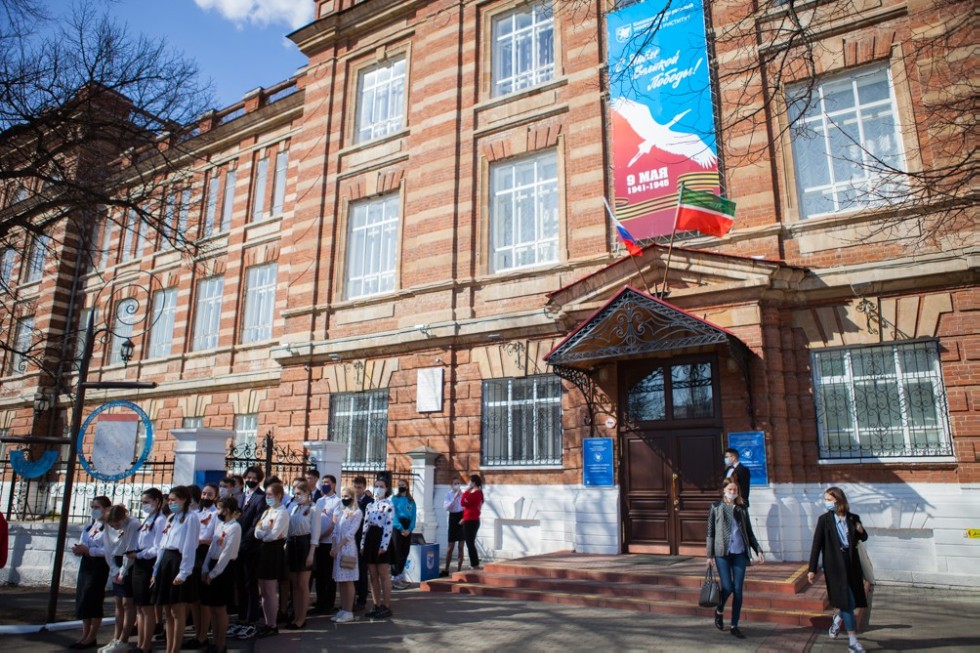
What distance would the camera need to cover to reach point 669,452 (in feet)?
41.9

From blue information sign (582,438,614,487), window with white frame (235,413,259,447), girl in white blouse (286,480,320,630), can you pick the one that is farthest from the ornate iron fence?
blue information sign (582,438,614,487)

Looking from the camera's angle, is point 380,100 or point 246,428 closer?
point 380,100

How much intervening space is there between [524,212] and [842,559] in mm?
10594

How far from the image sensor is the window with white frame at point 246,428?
2084 centimetres

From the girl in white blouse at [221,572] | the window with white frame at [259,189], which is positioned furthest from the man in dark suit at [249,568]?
the window with white frame at [259,189]

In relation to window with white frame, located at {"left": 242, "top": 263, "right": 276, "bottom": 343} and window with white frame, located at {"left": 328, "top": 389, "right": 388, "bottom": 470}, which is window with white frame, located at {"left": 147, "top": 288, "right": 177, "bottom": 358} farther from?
window with white frame, located at {"left": 328, "top": 389, "right": 388, "bottom": 470}

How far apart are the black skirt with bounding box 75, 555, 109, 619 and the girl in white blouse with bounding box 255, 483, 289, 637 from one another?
188 cm

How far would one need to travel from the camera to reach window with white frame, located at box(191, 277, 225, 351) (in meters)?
23.2

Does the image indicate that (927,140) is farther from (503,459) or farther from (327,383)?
(327,383)

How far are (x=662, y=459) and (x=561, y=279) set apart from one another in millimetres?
4342

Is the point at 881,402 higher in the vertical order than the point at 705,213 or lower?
lower

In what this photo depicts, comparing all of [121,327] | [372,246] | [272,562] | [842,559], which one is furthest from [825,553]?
[121,327]

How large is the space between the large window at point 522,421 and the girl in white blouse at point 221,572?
7652mm

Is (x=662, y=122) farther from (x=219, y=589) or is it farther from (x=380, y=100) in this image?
(x=219, y=589)
